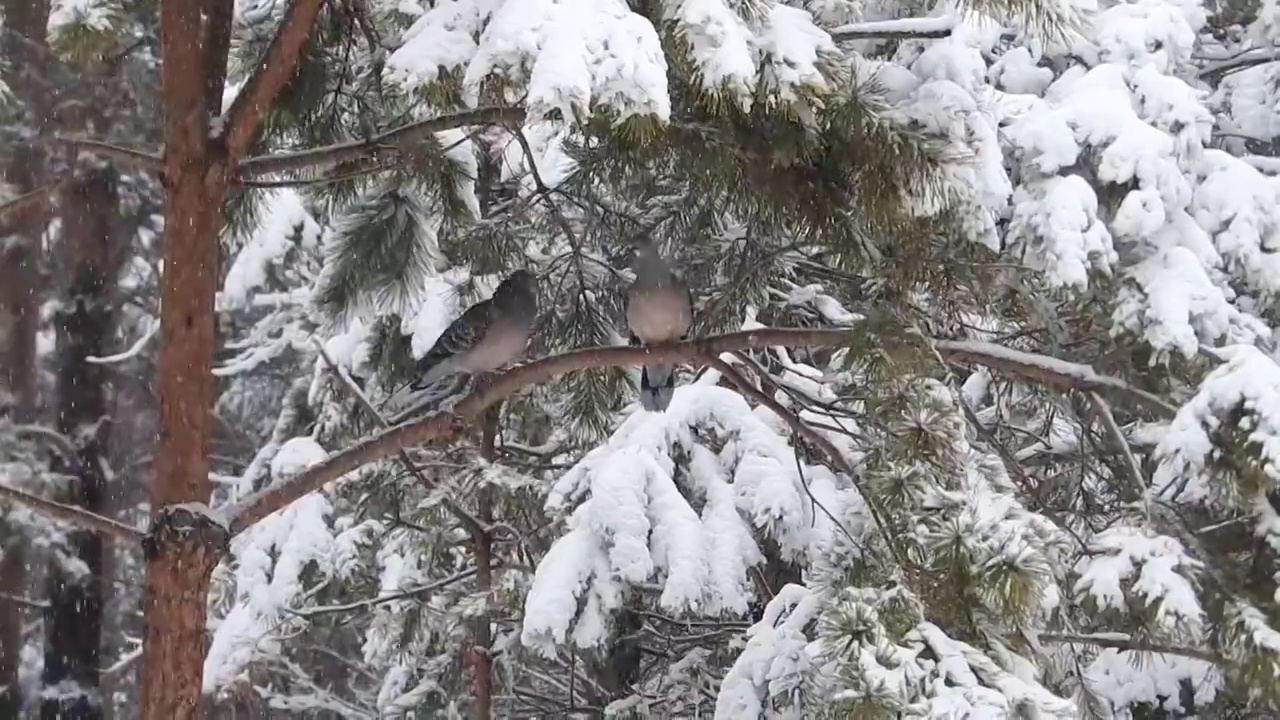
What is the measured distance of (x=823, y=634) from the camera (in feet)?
7.31

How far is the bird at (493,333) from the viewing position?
3.74 metres

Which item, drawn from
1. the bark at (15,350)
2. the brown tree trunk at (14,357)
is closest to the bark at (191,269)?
the bark at (15,350)

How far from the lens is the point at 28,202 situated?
10.4ft

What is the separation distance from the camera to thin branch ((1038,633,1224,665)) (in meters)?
2.50

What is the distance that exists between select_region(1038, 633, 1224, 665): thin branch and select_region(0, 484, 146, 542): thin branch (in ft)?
7.94

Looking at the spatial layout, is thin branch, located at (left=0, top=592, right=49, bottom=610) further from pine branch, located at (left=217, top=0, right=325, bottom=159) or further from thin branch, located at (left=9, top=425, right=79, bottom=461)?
pine branch, located at (left=217, top=0, right=325, bottom=159)

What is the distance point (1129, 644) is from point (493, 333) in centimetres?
214

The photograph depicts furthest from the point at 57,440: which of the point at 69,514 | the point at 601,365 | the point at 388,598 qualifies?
the point at 601,365

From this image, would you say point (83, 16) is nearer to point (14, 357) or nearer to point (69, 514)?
point (69, 514)

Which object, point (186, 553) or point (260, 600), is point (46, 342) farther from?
point (186, 553)

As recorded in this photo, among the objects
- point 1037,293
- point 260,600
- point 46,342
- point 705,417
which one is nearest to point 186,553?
point 705,417

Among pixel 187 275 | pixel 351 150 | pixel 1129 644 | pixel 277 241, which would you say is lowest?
pixel 1129 644

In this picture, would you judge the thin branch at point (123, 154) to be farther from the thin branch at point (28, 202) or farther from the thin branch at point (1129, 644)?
the thin branch at point (1129, 644)

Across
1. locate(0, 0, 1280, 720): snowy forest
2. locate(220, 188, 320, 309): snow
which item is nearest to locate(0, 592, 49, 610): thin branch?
locate(0, 0, 1280, 720): snowy forest
